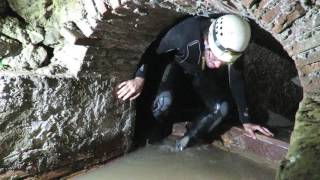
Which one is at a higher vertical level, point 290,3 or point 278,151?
A: point 290,3

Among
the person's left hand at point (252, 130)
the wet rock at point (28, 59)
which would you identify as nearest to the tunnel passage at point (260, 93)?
the person's left hand at point (252, 130)

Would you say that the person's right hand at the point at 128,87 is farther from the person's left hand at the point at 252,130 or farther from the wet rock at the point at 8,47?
the person's left hand at the point at 252,130

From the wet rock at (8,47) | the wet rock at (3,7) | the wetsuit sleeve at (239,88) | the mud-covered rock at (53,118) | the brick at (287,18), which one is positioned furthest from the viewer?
the wetsuit sleeve at (239,88)

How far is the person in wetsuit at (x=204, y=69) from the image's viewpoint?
9.78 feet

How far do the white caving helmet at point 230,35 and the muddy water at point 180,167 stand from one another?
1.10 meters

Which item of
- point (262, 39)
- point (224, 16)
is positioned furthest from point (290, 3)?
point (262, 39)

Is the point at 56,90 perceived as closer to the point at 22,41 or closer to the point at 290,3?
the point at 22,41

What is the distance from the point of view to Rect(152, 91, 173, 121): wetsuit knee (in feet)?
11.9

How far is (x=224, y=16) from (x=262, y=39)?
1.45 metres

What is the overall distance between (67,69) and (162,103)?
3.51 ft

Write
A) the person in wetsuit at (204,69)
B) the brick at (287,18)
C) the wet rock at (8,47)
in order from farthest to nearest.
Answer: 1. the person in wetsuit at (204,69)
2. the wet rock at (8,47)
3. the brick at (287,18)

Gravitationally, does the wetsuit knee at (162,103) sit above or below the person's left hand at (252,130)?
above

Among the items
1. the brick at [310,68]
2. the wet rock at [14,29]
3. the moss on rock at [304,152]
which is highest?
the wet rock at [14,29]

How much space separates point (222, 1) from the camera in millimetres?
2107
